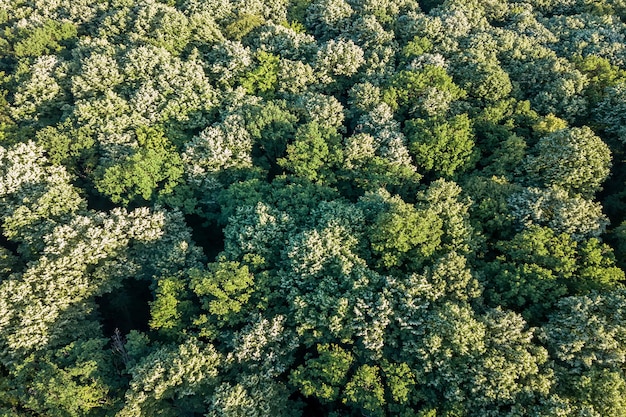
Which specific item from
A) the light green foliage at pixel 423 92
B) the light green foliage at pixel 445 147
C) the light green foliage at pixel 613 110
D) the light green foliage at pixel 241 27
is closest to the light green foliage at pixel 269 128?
the light green foliage at pixel 423 92

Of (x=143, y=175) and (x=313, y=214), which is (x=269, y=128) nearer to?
(x=313, y=214)

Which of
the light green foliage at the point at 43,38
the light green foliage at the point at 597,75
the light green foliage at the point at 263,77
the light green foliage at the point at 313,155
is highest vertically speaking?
the light green foliage at the point at 43,38

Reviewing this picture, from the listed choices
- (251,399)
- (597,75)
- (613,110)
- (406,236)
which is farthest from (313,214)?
(597,75)

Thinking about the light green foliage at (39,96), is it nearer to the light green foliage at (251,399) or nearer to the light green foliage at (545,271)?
the light green foliage at (251,399)

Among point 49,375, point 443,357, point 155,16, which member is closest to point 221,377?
point 49,375

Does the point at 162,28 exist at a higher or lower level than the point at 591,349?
higher
